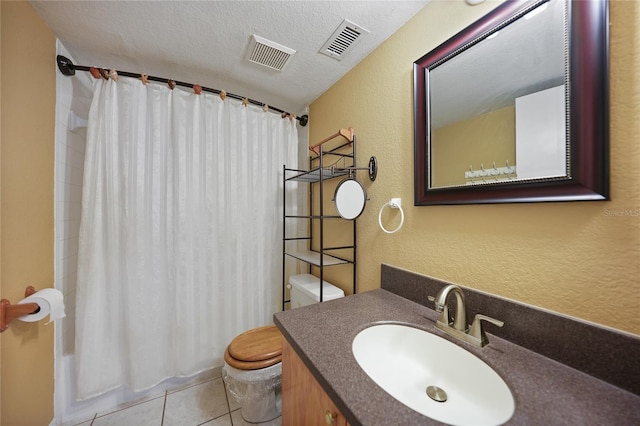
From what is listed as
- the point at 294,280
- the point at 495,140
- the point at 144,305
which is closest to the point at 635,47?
the point at 495,140

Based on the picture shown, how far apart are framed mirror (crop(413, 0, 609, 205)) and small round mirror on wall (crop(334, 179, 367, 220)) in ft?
1.03

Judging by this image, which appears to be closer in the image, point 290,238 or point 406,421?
point 406,421

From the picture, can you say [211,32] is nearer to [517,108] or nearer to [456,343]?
[517,108]

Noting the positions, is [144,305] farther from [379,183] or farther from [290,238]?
[379,183]

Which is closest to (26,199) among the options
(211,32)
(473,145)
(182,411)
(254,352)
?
(211,32)

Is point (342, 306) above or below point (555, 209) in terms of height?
below

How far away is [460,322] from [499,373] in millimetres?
169

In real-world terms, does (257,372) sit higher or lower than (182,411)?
higher

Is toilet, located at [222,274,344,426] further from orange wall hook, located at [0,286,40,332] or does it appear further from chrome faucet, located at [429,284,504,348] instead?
orange wall hook, located at [0,286,40,332]

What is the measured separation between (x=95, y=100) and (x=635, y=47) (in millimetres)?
2206

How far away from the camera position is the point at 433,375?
0.73 meters

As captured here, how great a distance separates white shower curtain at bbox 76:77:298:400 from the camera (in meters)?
1.25

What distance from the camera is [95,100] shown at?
1250 mm

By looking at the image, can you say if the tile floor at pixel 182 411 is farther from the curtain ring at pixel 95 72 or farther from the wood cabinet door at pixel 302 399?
the curtain ring at pixel 95 72
